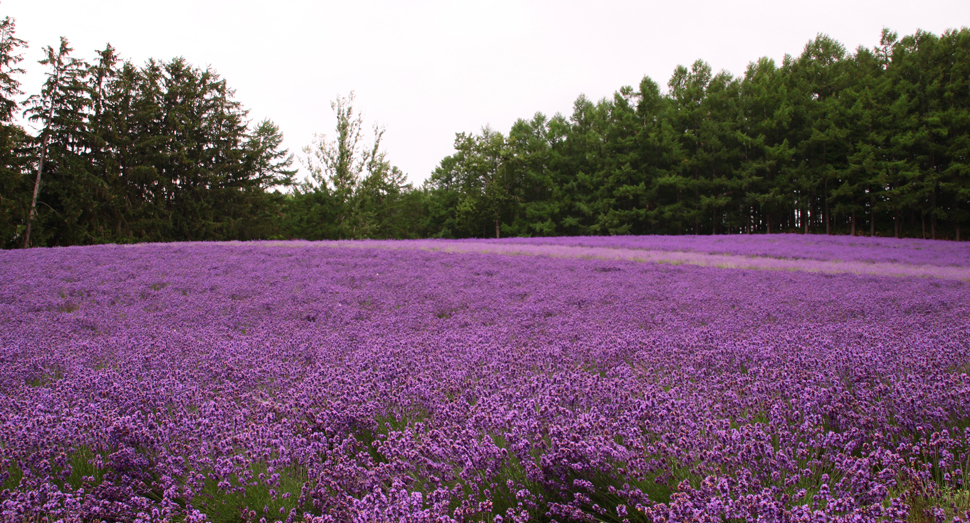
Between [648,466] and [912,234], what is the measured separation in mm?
46935

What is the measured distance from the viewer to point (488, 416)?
2346 millimetres

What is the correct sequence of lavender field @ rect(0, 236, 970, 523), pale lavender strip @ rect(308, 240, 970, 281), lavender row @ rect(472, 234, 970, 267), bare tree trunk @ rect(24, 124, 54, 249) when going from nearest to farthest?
lavender field @ rect(0, 236, 970, 523) < pale lavender strip @ rect(308, 240, 970, 281) < lavender row @ rect(472, 234, 970, 267) < bare tree trunk @ rect(24, 124, 54, 249)

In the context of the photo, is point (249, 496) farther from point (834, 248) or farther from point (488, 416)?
point (834, 248)

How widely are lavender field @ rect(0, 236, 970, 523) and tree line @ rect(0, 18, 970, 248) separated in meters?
28.4

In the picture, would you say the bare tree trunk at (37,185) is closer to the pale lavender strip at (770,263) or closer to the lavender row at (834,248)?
the pale lavender strip at (770,263)

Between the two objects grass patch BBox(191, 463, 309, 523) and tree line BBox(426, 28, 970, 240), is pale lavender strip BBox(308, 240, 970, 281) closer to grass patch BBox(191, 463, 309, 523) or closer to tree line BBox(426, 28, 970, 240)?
grass patch BBox(191, 463, 309, 523)

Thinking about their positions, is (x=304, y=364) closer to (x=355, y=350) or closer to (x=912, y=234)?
(x=355, y=350)

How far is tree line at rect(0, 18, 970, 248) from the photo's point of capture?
27.9m

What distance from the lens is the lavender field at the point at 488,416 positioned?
6.31ft

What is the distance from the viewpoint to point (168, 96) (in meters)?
35.8

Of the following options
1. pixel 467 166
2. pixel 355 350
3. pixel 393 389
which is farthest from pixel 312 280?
pixel 467 166

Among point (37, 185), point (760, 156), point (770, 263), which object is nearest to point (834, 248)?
point (770, 263)

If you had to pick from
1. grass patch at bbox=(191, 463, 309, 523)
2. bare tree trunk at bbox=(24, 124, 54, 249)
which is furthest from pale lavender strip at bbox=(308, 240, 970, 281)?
bare tree trunk at bbox=(24, 124, 54, 249)

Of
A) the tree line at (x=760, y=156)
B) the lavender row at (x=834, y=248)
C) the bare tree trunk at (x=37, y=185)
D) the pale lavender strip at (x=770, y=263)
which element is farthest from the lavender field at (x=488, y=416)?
the tree line at (x=760, y=156)
